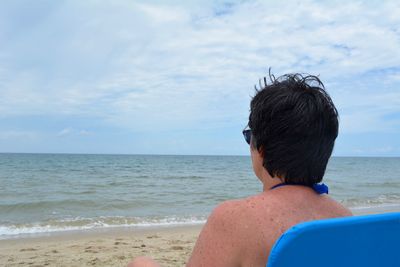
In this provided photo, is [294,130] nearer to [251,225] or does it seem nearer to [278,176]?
[278,176]

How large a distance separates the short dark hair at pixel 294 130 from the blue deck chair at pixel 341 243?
0.27 metres

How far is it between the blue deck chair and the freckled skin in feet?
0.36

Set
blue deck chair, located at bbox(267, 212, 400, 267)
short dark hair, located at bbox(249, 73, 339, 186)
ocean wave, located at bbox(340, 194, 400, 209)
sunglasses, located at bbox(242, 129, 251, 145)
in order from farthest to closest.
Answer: ocean wave, located at bbox(340, 194, 400, 209)
sunglasses, located at bbox(242, 129, 251, 145)
short dark hair, located at bbox(249, 73, 339, 186)
blue deck chair, located at bbox(267, 212, 400, 267)

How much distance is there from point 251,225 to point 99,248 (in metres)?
5.85

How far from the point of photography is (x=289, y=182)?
1.38 m

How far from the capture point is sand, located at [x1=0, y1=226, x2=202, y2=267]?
5.77 metres

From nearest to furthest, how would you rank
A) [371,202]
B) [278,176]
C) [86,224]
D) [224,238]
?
[224,238] < [278,176] < [86,224] < [371,202]

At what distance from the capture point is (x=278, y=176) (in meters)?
1.39

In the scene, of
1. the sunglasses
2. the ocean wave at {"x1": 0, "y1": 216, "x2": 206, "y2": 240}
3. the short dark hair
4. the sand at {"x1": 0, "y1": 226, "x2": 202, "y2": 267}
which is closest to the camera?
the short dark hair

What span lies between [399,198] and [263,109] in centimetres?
1664

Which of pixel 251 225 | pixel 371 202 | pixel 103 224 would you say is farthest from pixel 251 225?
pixel 371 202

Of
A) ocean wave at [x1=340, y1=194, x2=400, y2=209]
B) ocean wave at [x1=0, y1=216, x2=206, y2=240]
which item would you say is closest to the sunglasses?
ocean wave at [x1=0, y1=216, x2=206, y2=240]

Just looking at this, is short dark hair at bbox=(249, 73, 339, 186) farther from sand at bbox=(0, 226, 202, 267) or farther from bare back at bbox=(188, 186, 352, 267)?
sand at bbox=(0, 226, 202, 267)

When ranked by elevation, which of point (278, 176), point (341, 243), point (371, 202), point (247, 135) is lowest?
point (371, 202)
